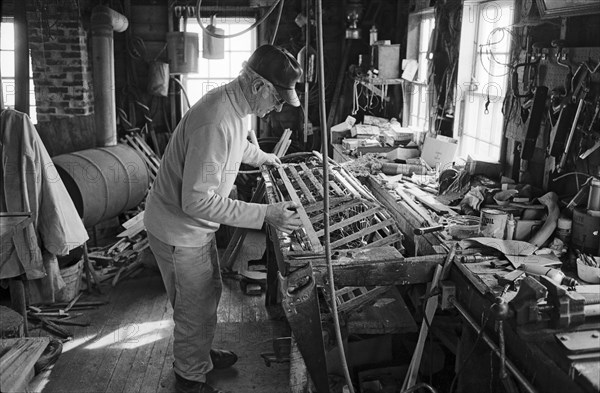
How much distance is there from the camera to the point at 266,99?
120 inches

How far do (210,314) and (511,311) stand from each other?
180 cm

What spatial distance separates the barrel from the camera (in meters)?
5.50

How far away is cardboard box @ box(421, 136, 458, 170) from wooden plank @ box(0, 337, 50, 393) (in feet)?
11.8

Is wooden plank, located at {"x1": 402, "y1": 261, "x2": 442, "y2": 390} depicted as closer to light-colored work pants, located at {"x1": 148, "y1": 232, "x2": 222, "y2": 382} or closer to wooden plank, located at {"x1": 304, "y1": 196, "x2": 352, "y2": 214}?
wooden plank, located at {"x1": 304, "y1": 196, "x2": 352, "y2": 214}

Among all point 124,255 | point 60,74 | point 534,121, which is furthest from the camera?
point 60,74

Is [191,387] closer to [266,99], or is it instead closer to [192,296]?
[192,296]

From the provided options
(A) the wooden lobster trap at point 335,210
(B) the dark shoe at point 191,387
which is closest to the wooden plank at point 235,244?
(A) the wooden lobster trap at point 335,210

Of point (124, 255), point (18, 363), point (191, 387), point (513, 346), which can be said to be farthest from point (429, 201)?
point (124, 255)

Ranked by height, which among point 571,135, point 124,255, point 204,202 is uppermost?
point 571,135

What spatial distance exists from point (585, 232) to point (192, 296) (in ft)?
6.80

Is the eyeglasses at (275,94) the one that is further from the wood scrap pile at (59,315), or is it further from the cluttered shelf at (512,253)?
the wood scrap pile at (59,315)

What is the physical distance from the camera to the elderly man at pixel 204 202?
2902 mm

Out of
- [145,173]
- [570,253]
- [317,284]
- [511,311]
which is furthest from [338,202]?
[145,173]

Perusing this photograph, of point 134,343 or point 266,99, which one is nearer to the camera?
point 266,99
